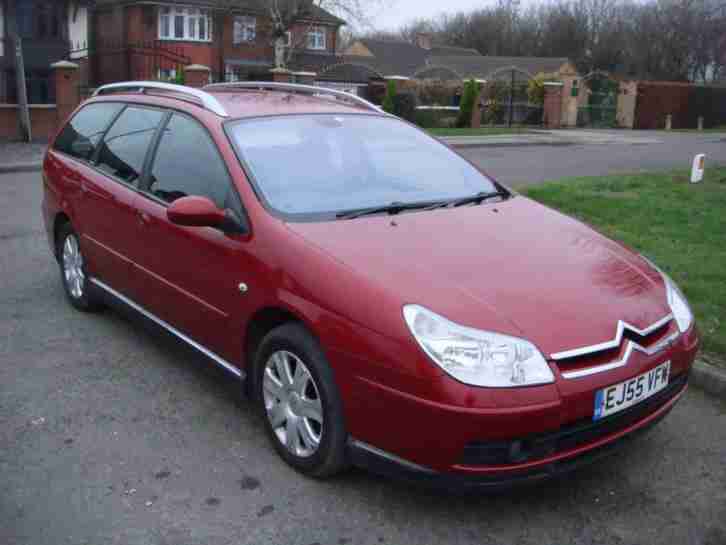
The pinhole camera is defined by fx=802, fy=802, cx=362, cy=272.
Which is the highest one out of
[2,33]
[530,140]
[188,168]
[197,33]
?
[197,33]

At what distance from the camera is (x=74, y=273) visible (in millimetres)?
5934

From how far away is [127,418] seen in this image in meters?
4.21

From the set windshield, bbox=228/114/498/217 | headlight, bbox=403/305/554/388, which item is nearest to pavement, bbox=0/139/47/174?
windshield, bbox=228/114/498/217

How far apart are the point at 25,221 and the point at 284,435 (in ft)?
22.4

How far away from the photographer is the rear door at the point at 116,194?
16.2 feet

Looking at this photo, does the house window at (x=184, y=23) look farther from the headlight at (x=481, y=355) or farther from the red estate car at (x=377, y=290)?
the headlight at (x=481, y=355)

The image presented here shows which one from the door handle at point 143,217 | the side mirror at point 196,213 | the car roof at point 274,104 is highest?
the car roof at point 274,104

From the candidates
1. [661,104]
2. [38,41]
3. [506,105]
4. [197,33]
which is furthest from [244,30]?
[661,104]

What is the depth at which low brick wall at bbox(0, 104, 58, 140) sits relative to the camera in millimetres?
20609

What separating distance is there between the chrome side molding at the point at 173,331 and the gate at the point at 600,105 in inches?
1520

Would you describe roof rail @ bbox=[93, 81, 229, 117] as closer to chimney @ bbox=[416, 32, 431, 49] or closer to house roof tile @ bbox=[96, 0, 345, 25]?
house roof tile @ bbox=[96, 0, 345, 25]

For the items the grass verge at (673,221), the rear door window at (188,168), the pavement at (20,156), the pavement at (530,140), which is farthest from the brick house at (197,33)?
the rear door window at (188,168)

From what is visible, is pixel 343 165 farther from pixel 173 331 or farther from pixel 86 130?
pixel 86 130

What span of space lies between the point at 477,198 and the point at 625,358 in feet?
5.10
